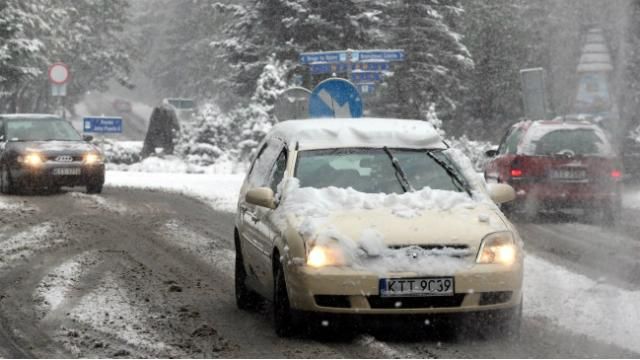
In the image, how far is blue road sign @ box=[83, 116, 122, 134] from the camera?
97.7ft

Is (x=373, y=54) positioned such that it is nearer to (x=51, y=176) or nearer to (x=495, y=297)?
(x=51, y=176)

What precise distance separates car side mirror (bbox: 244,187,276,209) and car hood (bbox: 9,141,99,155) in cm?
1377

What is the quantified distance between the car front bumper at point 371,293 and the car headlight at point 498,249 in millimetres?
66

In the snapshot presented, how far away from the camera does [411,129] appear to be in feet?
30.2

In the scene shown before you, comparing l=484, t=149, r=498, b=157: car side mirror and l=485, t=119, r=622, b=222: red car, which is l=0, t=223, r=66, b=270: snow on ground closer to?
l=485, t=119, r=622, b=222: red car

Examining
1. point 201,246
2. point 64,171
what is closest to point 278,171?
point 201,246

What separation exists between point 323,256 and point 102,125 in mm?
23345

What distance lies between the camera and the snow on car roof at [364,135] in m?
8.96

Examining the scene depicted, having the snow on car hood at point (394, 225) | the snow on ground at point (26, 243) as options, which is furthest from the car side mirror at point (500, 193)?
the snow on ground at point (26, 243)

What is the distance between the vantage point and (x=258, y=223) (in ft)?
29.2

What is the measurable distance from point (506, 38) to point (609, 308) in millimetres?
47590

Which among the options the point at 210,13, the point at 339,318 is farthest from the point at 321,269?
the point at 210,13

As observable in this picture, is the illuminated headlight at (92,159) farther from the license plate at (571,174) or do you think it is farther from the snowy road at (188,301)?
the license plate at (571,174)

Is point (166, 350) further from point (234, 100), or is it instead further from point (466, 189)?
point (234, 100)
